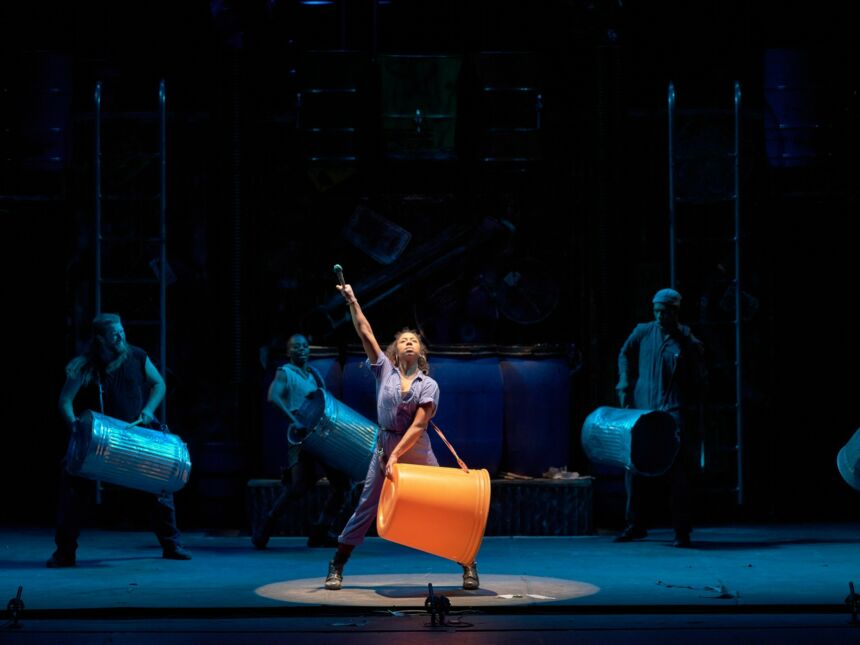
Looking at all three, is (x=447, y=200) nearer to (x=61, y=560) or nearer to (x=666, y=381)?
(x=666, y=381)

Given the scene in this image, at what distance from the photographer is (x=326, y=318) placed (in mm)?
13891

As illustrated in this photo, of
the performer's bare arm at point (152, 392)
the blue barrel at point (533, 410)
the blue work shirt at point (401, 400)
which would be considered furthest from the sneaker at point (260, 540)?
the blue work shirt at point (401, 400)

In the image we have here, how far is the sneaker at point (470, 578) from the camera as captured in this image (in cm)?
986

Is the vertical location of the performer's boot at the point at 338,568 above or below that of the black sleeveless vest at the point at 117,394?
below

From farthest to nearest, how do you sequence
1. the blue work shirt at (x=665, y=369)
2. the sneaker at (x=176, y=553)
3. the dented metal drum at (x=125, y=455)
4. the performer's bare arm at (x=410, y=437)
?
the blue work shirt at (x=665, y=369)
the sneaker at (x=176, y=553)
the dented metal drum at (x=125, y=455)
the performer's bare arm at (x=410, y=437)

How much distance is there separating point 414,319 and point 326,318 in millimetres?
753

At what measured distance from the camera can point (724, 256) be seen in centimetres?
1384

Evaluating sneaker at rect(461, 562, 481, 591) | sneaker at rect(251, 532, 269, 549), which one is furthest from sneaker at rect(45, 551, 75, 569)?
sneaker at rect(461, 562, 481, 591)

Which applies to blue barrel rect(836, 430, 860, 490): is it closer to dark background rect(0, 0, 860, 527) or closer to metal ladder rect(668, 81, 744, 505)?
metal ladder rect(668, 81, 744, 505)

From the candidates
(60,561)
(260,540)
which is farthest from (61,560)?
(260,540)

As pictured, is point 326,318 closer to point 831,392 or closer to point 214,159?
point 214,159

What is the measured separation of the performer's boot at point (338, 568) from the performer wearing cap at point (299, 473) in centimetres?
220

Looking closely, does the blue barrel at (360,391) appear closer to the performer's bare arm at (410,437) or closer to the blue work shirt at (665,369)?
the blue work shirt at (665,369)

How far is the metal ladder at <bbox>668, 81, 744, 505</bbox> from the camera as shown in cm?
1359
